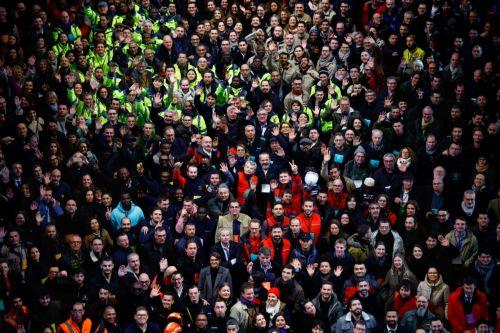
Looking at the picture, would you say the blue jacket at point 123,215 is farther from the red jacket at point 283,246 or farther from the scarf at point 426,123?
the scarf at point 426,123

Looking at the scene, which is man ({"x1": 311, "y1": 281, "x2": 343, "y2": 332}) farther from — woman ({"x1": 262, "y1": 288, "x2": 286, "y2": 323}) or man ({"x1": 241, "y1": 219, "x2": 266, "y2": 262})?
man ({"x1": 241, "y1": 219, "x2": 266, "y2": 262})

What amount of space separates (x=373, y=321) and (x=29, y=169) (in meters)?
5.90

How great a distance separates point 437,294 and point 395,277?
611 millimetres

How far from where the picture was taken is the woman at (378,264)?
50.9 feet

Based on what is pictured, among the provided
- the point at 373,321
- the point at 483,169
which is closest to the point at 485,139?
the point at 483,169

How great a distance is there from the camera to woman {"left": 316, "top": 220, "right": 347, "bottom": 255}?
15.9 m

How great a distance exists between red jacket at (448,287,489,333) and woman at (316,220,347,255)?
1.85 meters

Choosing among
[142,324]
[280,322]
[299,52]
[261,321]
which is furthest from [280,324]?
[299,52]

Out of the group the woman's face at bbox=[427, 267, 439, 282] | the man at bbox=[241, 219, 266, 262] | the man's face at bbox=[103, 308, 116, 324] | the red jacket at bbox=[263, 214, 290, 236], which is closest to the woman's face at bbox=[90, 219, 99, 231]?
the man's face at bbox=[103, 308, 116, 324]

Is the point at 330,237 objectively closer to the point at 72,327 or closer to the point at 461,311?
the point at 461,311

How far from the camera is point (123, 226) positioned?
1612 centimetres

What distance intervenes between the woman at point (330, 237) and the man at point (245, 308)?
1.61 metres

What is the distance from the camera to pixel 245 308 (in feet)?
48.7

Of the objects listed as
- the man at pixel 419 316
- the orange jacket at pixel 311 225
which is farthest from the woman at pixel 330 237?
the man at pixel 419 316
